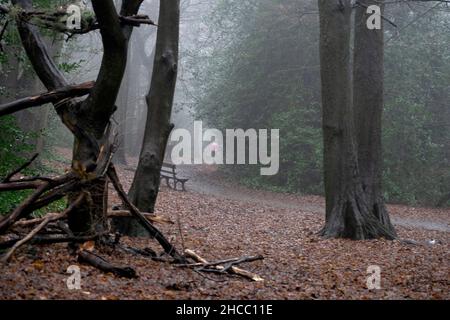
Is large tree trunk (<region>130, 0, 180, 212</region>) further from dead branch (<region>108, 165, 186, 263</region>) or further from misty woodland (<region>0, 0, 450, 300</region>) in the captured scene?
dead branch (<region>108, 165, 186, 263</region>)

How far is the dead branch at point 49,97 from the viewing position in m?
7.75

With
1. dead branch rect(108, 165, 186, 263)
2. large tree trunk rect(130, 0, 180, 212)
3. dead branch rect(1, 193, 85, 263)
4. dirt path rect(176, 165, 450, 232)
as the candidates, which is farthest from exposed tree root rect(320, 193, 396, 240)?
dead branch rect(1, 193, 85, 263)

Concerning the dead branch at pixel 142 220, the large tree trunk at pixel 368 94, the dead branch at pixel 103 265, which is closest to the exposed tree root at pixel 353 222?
the large tree trunk at pixel 368 94

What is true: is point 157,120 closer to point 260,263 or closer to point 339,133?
point 260,263

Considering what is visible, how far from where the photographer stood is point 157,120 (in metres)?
11.2

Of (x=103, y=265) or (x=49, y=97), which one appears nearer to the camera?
(x=103, y=265)

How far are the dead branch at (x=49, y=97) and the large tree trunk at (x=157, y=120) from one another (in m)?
3.13

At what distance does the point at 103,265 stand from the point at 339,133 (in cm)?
747

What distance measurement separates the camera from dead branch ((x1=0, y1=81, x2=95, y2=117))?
7752 millimetres

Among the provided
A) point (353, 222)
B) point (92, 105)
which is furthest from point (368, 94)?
point (92, 105)

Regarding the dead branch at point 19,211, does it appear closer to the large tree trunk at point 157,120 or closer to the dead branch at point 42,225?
the dead branch at point 42,225

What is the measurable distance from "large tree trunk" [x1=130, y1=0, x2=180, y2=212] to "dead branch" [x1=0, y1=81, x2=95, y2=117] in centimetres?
313
